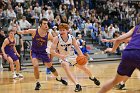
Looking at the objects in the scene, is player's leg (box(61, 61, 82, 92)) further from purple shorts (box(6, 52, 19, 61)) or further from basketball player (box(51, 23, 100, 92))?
purple shorts (box(6, 52, 19, 61))

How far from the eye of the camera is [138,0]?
102ft

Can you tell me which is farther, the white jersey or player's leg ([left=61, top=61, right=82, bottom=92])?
the white jersey

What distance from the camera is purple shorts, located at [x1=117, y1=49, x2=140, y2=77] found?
5.83m

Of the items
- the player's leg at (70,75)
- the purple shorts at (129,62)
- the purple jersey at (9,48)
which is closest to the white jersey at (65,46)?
the player's leg at (70,75)

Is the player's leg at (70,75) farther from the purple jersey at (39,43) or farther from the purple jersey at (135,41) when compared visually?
the purple jersey at (135,41)

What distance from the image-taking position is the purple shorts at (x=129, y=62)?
5.83 metres

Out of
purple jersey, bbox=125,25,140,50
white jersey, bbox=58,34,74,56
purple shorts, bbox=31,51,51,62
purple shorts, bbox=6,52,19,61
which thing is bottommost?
purple shorts, bbox=6,52,19,61

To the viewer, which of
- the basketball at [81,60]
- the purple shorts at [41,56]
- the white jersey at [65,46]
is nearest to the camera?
the basketball at [81,60]

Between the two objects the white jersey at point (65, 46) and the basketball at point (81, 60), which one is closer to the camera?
the basketball at point (81, 60)

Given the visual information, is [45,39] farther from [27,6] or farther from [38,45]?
[27,6]

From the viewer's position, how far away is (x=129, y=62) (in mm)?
5859

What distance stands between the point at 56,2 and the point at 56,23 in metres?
3.82

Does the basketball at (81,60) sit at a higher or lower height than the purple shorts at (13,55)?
higher

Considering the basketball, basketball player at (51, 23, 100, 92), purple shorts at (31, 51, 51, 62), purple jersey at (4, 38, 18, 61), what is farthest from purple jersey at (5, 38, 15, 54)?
the basketball
